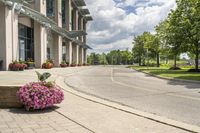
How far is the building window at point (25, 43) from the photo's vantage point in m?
38.1

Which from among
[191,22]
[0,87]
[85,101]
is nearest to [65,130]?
A: [0,87]

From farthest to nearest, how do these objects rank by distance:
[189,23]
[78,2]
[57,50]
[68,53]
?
[78,2]
[68,53]
[57,50]
[189,23]

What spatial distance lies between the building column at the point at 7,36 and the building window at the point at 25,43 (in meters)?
7.22

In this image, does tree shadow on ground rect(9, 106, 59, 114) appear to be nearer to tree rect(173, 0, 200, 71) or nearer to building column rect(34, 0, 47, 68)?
building column rect(34, 0, 47, 68)

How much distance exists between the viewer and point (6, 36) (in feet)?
92.2

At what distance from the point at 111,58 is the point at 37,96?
496ft

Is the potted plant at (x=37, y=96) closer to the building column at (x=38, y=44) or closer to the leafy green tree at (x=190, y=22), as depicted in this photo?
the building column at (x=38, y=44)

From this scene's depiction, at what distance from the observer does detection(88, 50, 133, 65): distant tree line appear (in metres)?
151

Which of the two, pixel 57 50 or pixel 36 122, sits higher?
pixel 57 50

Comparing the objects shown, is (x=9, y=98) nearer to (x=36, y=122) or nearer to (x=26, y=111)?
(x=26, y=111)

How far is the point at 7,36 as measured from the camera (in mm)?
28344

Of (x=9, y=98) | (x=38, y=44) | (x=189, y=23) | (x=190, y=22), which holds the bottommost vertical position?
(x=9, y=98)

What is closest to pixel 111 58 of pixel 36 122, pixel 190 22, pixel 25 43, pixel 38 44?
pixel 190 22

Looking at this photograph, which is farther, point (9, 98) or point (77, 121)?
point (9, 98)
